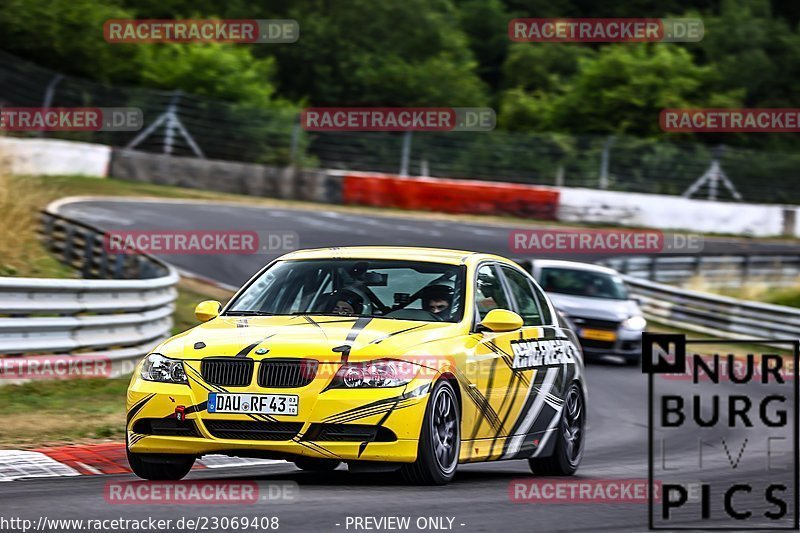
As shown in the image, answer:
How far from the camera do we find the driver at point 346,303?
8.96 metres

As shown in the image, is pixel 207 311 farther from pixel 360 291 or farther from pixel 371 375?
pixel 371 375

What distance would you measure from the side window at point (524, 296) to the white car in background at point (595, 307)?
9.85m

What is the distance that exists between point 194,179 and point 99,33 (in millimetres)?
8887

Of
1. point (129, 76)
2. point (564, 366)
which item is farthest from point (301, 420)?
point (129, 76)

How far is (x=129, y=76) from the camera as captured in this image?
149 ft

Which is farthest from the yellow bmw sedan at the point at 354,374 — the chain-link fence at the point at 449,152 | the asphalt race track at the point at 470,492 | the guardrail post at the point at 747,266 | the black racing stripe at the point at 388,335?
the chain-link fence at the point at 449,152

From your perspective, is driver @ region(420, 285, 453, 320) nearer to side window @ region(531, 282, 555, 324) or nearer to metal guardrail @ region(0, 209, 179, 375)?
side window @ region(531, 282, 555, 324)

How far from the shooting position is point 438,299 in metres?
9.12

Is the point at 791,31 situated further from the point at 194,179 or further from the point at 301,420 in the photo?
the point at 301,420

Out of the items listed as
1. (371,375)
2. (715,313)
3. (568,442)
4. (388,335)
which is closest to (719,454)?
(568,442)

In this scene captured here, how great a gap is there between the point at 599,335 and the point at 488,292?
36.7 ft

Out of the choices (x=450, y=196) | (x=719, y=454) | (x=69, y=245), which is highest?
(x=450, y=196)

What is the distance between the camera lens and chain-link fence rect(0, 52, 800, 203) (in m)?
37.6

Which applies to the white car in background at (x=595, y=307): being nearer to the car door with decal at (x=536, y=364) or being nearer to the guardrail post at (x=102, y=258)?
the guardrail post at (x=102, y=258)
